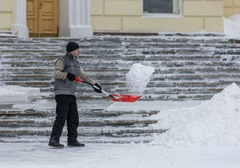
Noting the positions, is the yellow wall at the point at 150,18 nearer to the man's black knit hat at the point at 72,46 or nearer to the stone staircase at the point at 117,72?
the stone staircase at the point at 117,72

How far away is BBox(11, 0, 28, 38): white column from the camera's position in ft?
62.1

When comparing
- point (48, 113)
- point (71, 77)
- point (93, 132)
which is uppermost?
point (71, 77)

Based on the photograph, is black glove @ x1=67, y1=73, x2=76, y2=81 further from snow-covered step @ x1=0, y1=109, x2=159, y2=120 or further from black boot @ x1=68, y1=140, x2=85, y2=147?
snow-covered step @ x1=0, y1=109, x2=159, y2=120

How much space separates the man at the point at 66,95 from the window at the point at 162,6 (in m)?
10.3

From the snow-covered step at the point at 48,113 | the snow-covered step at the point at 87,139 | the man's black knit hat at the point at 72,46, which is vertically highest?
the man's black knit hat at the point at 72,46

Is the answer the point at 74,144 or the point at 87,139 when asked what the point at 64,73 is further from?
the point at 87,139

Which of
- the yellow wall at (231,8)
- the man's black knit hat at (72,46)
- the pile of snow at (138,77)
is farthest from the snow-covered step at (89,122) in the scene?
the yellow wall at (231,8)

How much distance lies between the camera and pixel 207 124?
11.0m

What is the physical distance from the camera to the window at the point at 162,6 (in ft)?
68.4

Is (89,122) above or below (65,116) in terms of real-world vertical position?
below

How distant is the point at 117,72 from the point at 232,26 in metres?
6.32

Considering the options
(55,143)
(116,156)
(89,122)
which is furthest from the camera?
(89,122)

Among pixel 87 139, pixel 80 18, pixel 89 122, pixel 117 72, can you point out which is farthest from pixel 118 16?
pixel 87 139

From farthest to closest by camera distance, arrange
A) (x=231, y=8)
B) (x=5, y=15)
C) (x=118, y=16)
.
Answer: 1. (x=231, y=8)
2. (x=118, y=16)
3. (x=5, y=15)
